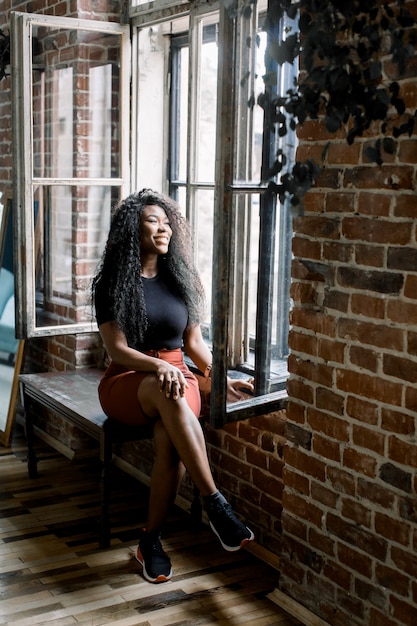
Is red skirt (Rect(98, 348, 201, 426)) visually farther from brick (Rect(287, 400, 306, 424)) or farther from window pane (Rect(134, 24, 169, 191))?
window pane (Rect(134, 24, 169, 191))

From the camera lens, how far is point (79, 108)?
15.1 ft

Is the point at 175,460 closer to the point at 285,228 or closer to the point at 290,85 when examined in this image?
the point at 285,228

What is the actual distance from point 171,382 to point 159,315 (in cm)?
38

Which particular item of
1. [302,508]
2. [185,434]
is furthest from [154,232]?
[302,508]

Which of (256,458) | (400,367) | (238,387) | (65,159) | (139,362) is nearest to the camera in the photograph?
(400,367)

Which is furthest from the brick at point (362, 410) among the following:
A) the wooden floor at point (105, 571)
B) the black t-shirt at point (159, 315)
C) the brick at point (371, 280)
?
the black t-shirt at point (159, 315)

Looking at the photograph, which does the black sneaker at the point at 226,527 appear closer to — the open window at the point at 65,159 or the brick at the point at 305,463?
the brick at the point at 305,463

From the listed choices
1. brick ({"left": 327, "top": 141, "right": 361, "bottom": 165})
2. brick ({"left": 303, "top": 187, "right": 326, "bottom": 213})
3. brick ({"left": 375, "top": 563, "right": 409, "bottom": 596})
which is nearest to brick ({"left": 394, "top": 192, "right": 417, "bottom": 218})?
brick ({"left": 327, "top": 141, "right": 361, "bottom": 165})

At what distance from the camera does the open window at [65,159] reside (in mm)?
4371

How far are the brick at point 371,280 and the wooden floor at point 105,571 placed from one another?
1.32 metres

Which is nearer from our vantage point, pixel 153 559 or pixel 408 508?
pixel 408 508

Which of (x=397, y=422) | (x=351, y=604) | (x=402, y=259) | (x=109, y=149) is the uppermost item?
(x=109, y=149)

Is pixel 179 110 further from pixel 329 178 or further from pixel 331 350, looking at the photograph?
pixel 331 350

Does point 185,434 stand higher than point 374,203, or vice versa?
point 374,203
